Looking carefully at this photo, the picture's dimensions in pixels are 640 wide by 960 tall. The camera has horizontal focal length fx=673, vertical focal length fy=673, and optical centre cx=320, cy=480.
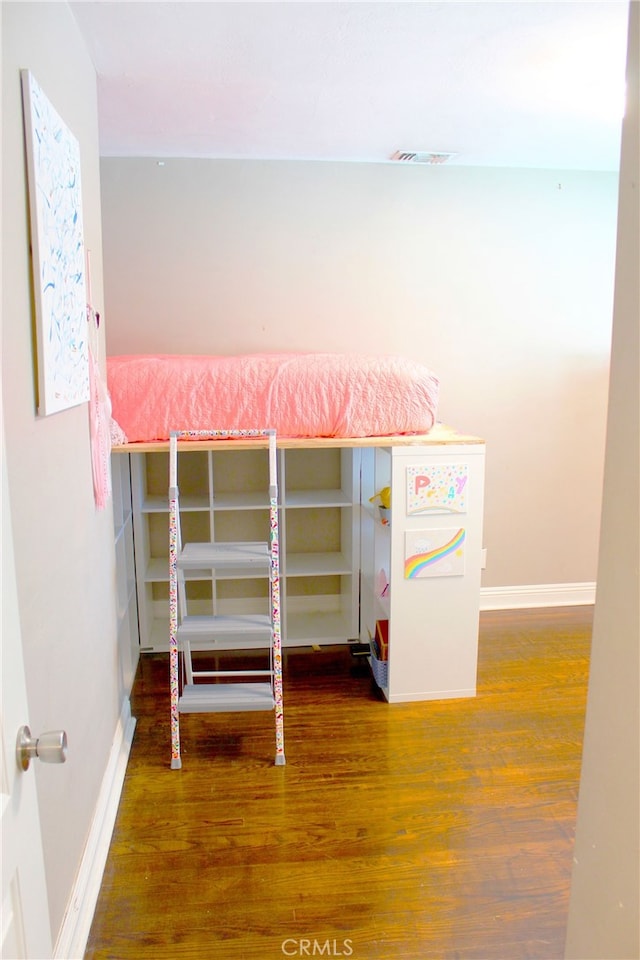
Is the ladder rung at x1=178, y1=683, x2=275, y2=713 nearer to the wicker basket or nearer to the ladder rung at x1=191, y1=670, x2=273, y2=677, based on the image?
the ladder rung at x1=191, y1=670, x2=273, y2=677

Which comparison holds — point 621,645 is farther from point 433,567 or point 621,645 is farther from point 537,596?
point 537,596

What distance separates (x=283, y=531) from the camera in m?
3.52

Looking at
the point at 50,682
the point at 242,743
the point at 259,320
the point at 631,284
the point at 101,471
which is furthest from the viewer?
the point at 259,320

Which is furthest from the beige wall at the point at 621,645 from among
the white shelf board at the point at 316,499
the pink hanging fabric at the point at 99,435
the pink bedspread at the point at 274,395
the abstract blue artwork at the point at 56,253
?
the white shelf board at the point at 316,499

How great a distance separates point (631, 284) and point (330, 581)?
10.1 feet

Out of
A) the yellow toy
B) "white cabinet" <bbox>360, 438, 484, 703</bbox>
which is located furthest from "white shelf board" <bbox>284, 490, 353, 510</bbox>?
"white cabinet" <bbox>360, 438, 484, 703</bbox>

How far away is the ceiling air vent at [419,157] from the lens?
11.1 ft

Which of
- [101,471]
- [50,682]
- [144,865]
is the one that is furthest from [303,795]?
[101,471]

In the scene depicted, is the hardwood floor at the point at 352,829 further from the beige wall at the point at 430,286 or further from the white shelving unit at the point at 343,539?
the beige wall at the point at 430,286

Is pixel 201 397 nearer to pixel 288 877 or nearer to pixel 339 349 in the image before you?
pixel 339 349

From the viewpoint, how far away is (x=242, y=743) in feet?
8.80

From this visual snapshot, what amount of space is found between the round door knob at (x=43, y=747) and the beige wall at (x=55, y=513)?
0.46 metres

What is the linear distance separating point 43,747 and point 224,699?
1774 millimetres

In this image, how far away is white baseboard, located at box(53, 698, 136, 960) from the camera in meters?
1.65
